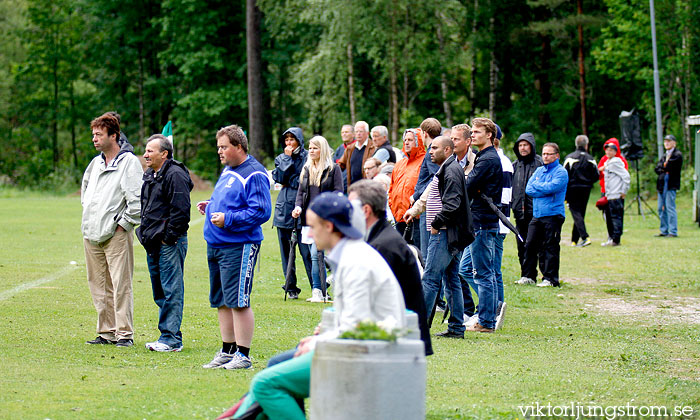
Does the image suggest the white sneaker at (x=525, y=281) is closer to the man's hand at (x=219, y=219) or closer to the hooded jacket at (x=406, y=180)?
the hooded jacket at (x=406, y=180)

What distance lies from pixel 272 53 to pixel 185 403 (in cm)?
4443

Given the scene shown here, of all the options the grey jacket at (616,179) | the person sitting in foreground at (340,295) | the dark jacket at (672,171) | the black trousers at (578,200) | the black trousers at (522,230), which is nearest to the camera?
the person sitting in foreground at (340,295)

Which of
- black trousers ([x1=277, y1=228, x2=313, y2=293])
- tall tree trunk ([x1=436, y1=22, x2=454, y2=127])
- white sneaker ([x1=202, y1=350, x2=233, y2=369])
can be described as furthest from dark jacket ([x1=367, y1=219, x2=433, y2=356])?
tall tree trunk ([x1=436, y1=22, x2=454, y2=127])

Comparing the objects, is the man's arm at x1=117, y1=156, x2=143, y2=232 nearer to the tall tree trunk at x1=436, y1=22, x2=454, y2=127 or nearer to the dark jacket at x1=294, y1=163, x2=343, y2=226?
the dark jacket at x1=294, y1=163, x2=343, y2=226

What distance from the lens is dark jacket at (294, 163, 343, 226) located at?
11.6 meters

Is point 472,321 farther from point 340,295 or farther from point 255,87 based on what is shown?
point 255,87

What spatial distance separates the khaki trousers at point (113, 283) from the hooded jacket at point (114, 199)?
122mm

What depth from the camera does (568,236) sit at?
76.3ft

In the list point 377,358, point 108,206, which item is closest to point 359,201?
point 377,358

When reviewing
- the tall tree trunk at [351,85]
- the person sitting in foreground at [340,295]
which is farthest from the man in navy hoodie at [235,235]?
the tall tree trunk at [351,85]

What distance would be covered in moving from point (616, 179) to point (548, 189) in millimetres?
7716

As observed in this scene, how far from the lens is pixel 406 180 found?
441 inches

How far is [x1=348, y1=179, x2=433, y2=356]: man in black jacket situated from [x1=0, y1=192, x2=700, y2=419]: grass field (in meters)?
0.81

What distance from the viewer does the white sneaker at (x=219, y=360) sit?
770 centimetres
